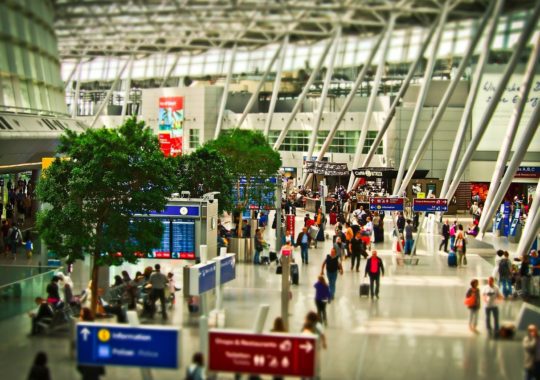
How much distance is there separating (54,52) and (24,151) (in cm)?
1011

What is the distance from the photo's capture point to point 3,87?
34.8m

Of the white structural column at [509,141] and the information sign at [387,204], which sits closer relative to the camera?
the information sign at [387,204]

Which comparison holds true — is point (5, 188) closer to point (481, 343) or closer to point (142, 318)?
point (142, 318)

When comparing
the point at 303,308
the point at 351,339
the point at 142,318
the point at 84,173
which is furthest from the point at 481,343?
the point at 84,173

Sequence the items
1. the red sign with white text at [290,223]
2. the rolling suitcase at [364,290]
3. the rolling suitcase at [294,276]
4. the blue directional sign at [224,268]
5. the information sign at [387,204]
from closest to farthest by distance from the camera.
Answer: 1. the blue directional sign at [224,268]
2. the rolling suitcase at [364,290]
3. the rolling suitcase at [294,276]
4. the information sign at [387,204]
5. the red sign with white text at [290,223]

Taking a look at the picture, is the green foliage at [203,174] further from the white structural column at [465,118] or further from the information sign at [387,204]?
the white structural column at [465,118]

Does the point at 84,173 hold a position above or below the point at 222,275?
above

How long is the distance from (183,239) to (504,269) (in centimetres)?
816

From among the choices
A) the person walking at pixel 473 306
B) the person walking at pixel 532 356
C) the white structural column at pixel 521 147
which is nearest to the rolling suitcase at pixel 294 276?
the person walking at pixel 473 306

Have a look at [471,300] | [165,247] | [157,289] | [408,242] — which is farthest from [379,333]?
[408,242]

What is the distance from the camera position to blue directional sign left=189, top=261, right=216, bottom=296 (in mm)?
18547

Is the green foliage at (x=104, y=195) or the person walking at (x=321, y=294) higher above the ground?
the green foliage at (x=104, y=195)

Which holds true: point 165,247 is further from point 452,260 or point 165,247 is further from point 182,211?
point 452,260

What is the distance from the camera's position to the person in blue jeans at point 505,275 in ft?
78.5
